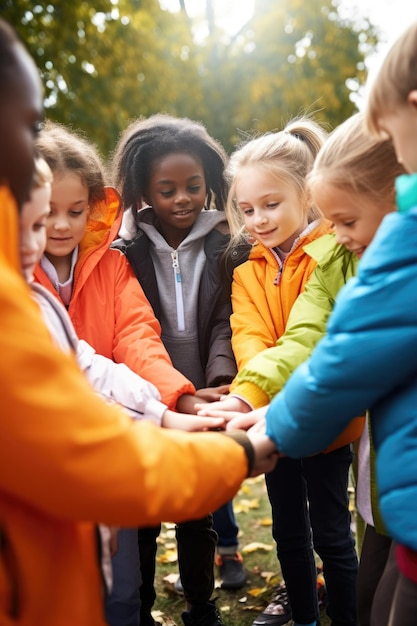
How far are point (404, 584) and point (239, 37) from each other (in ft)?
59.4

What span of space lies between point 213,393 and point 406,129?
1406mm

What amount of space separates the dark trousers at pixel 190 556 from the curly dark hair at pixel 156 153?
4.92 feet

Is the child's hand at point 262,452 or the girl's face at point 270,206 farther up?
the girl's face at point 270,206

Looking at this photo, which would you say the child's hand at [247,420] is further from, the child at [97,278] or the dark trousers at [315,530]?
the dark trousers at [315,530]

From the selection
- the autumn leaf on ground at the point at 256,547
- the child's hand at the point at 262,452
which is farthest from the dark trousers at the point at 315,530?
the autumn leaf on ground at the point at 256,547

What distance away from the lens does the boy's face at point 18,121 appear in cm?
150

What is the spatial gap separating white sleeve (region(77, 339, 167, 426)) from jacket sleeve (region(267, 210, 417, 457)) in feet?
2.77

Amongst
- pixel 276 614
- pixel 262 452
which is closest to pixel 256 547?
pixel 276 614

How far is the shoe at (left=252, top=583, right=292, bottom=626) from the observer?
3.44 meters

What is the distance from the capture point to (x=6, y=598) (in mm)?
1510

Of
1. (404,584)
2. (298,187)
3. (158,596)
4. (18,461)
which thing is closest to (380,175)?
(298,187)

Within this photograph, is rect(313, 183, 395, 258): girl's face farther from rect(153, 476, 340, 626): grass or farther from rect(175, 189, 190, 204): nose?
rect(153, 476, 340, 626): grass

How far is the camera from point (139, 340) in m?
2.83

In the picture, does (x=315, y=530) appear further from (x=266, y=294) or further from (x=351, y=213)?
(x=351, y=213)
